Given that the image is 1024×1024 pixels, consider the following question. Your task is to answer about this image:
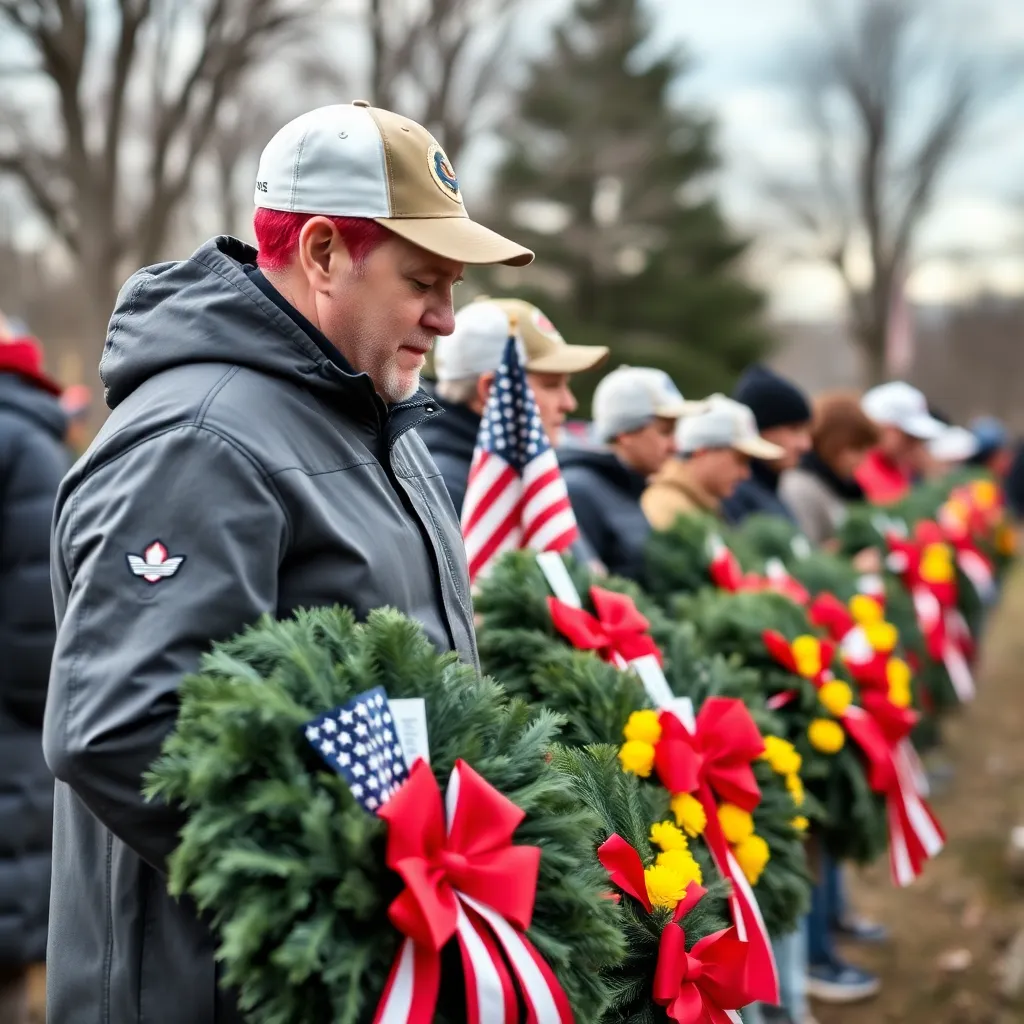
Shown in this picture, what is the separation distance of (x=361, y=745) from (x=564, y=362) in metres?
2.39

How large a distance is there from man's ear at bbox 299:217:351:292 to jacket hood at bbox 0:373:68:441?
5.81 ft

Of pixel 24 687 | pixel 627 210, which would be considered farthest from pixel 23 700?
pixel 627 210

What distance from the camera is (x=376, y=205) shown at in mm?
2160

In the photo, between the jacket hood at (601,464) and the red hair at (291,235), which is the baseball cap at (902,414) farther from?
the red hair at (291,235)

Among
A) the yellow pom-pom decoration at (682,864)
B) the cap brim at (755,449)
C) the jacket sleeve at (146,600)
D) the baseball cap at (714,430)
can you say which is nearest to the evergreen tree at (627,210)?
the cap brim at (755,449)

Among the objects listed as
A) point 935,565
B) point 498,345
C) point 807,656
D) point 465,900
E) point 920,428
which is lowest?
point 920,428

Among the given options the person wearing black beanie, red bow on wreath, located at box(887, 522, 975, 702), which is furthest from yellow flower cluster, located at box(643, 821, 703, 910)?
red bow on wreath, located at box(887, 522, 975, 702)

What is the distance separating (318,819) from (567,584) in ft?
5.20

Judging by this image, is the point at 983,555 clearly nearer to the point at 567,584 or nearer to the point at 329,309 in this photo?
the point at 567,584

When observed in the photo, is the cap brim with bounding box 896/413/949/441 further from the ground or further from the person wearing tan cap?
the person wearing tan cap

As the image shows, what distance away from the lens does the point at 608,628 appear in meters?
3.16

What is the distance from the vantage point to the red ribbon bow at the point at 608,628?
10.1 feet

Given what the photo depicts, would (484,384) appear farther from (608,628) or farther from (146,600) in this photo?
(146,600)

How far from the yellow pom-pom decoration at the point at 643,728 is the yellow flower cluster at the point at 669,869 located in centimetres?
21
